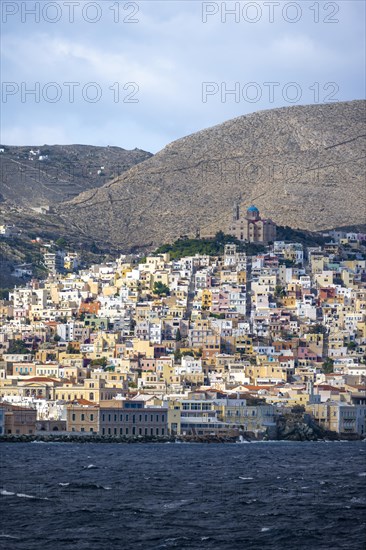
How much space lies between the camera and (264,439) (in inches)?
5266

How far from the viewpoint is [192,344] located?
16125 cm

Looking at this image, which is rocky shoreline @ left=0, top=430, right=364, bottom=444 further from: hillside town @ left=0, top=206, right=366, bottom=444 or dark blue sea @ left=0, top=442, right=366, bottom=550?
dark blue sea @ left=0, top=442, right=366, bottom=550

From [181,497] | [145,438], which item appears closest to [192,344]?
[145,438]

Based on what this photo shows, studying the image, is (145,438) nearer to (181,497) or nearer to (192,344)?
(192,344)

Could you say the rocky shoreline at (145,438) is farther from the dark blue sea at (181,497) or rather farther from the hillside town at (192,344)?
the dark blue sea at (181,497)

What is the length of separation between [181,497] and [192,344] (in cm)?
7138

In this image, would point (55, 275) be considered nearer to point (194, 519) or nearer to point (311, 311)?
point (311, 311)

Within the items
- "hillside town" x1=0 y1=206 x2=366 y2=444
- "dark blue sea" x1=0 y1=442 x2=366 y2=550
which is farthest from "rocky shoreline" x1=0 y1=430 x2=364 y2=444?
"dark blue sea" x1=0 y1=442 x2=366 y2=550

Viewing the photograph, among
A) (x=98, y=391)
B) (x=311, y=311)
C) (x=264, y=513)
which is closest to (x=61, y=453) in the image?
(x=98, y=391)

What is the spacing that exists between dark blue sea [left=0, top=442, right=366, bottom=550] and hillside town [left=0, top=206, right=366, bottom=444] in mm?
8462

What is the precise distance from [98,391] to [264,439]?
1112 centimetres

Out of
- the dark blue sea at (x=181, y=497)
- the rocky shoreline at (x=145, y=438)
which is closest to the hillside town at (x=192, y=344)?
the rocky shoreline at (x=145, y=438)

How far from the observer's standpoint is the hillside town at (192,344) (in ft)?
437

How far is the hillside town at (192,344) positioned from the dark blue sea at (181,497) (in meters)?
8.46
